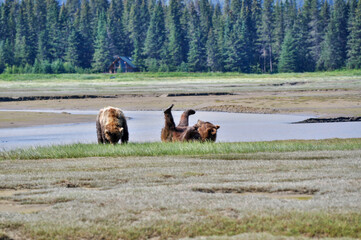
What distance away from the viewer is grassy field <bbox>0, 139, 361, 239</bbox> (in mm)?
9109

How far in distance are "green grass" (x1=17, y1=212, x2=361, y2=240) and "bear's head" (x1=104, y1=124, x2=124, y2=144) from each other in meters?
10.4

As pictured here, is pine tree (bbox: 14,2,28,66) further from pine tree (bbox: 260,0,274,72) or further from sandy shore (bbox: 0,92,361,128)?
sandy shore (bbox: 0,92,361,128)

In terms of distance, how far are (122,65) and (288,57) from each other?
3187 centimetres

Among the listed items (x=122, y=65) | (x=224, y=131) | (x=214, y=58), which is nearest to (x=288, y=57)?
(x=214, y=58)

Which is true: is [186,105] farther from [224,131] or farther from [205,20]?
[205,20]

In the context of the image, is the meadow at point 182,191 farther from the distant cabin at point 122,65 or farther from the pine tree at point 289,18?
the pine tree at point 289,18

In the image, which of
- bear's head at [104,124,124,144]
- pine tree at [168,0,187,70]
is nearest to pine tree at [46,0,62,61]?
pine tree at [168,0,187,70]

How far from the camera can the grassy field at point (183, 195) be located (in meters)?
9.11

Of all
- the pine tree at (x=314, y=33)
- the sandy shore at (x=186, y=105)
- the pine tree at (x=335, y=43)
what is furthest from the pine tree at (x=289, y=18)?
the sandy shore at (x=186, y=105)

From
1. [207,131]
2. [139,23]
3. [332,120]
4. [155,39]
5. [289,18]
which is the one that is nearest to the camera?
[207,131]

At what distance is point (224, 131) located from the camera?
3023cm

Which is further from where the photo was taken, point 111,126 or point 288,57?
point 288,57

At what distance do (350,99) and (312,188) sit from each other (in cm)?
3579

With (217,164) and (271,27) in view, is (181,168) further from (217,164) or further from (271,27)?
(271,27)
